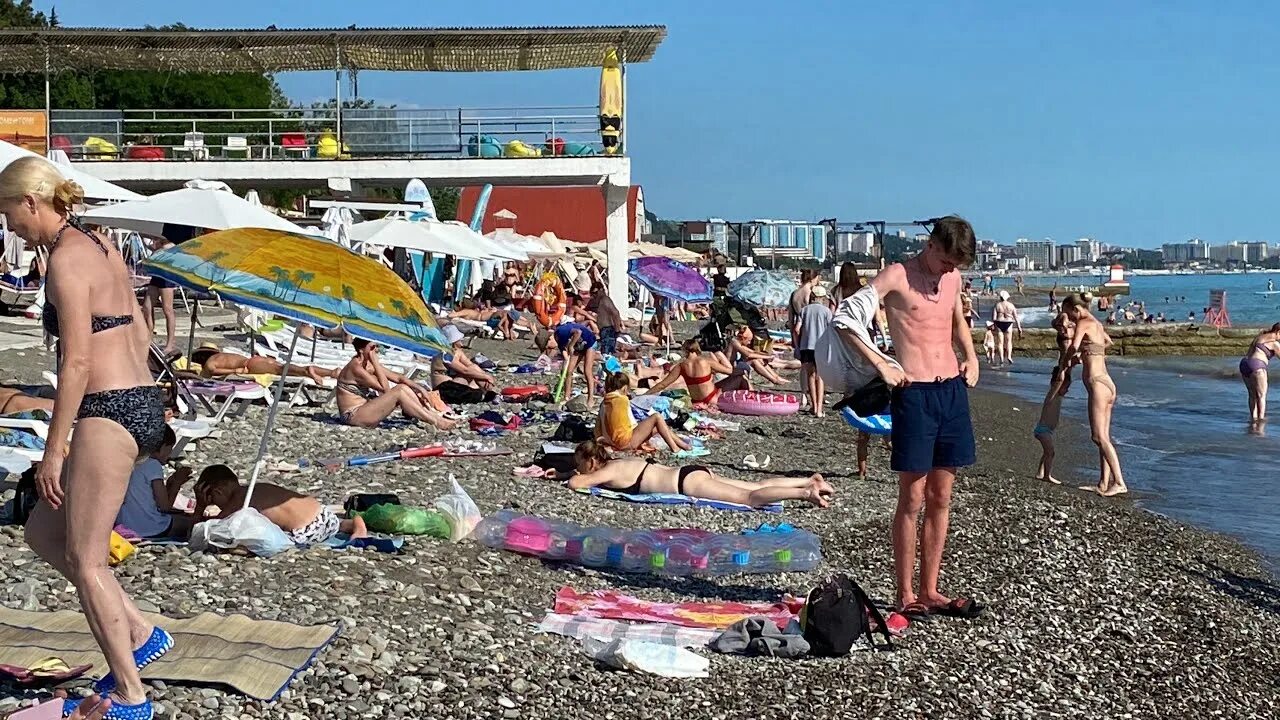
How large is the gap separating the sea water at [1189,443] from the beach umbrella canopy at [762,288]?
4092 millimetres

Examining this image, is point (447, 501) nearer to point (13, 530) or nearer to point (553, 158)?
point (13, 530)

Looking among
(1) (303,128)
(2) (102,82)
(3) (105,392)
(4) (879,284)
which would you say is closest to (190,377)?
(4) (879,284)

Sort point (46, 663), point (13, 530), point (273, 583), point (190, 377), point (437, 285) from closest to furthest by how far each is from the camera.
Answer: point (46, 663) → point (273, 583) → point (13, 530) → point (190, 377) → point (437, 285)

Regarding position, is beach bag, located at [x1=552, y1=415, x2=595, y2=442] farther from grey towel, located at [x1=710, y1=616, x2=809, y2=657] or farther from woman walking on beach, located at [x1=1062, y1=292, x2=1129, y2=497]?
grey towel, located at [x1=710, y1=616, x2=809, y2=657]

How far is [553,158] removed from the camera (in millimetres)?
24672

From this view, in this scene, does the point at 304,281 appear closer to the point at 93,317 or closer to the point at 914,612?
the point at 93,317

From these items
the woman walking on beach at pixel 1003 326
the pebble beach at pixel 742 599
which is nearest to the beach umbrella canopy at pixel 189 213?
the pebble beach at pixel 742 599

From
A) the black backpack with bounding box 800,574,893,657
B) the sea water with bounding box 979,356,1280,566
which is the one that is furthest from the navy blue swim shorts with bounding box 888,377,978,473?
the sea water with bounding box 979,356,1280,566

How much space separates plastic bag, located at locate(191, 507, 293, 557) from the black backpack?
2.43 meters

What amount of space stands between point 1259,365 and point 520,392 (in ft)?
32.2

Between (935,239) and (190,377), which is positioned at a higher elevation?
(935,239)

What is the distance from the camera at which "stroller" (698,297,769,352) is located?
1977 centimetres

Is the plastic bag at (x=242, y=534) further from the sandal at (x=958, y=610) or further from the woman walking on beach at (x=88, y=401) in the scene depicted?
the sandal at (x=958, y=610)

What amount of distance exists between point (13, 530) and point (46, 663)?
228 centimetres
